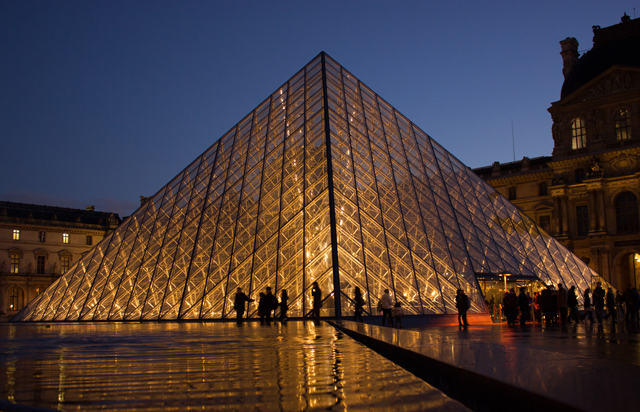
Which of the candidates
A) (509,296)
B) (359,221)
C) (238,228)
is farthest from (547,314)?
(238,228)

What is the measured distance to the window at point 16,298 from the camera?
207 feet

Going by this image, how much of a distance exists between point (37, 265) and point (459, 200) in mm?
55819

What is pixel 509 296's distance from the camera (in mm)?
18672

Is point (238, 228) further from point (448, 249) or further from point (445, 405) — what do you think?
point (445, 405)

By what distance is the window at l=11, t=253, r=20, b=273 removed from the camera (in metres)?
63.0

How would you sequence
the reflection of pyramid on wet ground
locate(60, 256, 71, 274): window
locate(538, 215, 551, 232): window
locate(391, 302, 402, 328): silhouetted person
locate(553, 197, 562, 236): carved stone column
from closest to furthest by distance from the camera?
locate(391, 302, 402, 328): silhouetted person → the reflection of pyramid on wet ground → locate(553, 197, 562, 236): carved stone column → locate(538, 215, 551, 232): window → locate(60, 256, 71, 274): window

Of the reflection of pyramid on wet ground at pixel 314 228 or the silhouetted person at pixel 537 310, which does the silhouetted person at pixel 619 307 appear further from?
the silhouetted person at pixel 537 310

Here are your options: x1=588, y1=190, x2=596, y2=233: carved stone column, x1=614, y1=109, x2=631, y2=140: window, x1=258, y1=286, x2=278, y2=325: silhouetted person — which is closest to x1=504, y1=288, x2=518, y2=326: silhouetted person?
x1=258, y1=286, x2=278, y2=325: silhouetted person

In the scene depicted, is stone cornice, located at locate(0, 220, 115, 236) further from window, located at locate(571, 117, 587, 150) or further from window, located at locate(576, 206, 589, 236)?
window, located at locate(571, 117, 587, 150)

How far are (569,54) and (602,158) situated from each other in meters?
14.1

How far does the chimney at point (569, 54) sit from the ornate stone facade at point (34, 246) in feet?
181

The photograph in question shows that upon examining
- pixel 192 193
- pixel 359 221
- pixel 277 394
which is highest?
pixel 192 193

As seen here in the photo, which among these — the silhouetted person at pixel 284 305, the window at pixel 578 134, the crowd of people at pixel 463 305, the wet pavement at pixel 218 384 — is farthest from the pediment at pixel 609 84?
the wet pavement at pixel 218 384

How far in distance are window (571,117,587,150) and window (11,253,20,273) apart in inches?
2244
